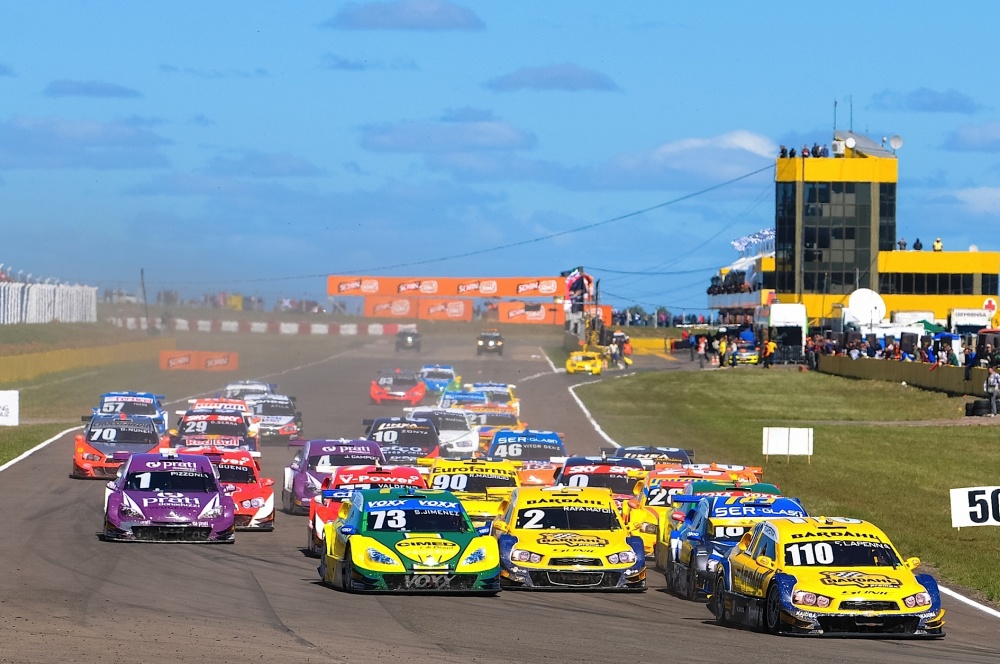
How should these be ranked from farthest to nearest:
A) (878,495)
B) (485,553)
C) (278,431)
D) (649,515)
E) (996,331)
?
(996,331) → (278,431) → (878,495) → (649,515) → (485,553)

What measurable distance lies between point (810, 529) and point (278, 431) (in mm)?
29594

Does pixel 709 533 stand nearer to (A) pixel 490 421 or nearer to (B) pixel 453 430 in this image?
(B) pixel 453 430

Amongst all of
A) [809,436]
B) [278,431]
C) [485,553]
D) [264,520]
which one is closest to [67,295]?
[278,431]

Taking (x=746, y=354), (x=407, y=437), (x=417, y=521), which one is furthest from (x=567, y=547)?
(x=746, y=354)

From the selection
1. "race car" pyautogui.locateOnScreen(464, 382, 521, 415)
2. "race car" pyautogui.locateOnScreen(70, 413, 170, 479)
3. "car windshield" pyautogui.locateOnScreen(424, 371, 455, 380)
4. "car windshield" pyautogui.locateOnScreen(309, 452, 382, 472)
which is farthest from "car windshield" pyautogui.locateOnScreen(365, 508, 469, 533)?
"car windshield" pyautogui.locateOnScreen(424, 371, 455, 380)

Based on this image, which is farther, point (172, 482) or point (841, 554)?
point (172, 482)

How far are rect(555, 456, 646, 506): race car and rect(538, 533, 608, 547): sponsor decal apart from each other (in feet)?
21.1

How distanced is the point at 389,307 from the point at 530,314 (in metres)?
13.0

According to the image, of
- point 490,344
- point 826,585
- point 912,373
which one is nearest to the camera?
point 826,585

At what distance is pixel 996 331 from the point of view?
63406 mm

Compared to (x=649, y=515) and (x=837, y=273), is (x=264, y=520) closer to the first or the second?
(x=649, y=515)

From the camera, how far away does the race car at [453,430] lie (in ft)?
124

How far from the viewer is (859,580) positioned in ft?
52.9

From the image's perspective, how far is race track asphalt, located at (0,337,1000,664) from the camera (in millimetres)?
14180
